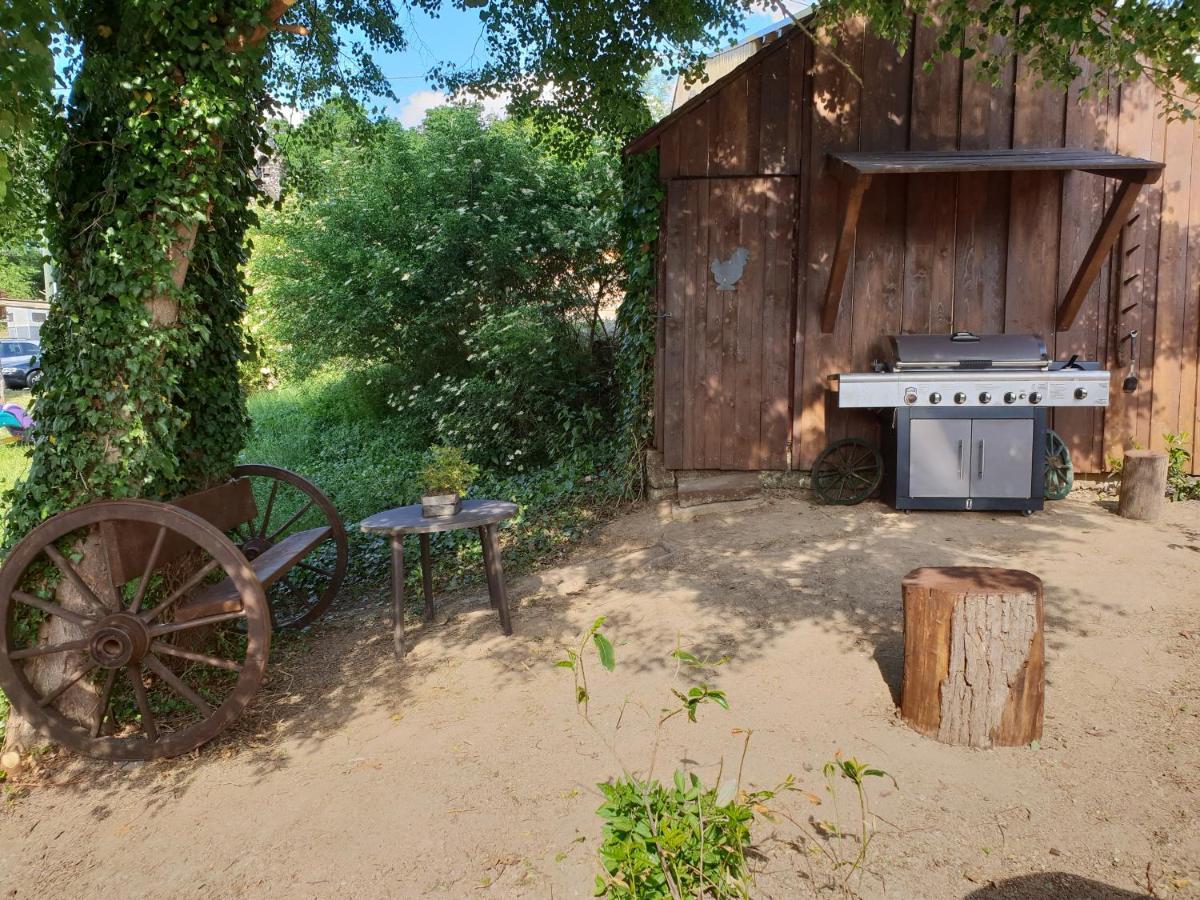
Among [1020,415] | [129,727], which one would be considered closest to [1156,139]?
[1020,415]

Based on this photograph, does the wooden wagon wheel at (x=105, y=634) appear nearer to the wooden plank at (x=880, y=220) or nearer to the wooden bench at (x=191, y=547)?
the wooden bench at (x=191, y=547)

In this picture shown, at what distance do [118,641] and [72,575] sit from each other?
1.36 feet

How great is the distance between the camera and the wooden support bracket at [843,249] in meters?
6.74

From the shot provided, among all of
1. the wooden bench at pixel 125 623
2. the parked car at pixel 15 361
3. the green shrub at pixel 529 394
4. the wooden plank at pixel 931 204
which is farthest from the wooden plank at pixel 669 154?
the parked car at pixel 15 361

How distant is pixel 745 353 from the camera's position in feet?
25.6

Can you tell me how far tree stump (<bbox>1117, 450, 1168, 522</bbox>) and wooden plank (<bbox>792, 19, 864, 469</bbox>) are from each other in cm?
223

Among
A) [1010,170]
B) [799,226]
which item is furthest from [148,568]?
[1010,170]

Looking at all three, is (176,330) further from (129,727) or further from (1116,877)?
(1116,877)

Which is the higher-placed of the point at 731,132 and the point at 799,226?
the point at 731,132

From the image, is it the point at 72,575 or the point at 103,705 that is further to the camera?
the point at 103,705

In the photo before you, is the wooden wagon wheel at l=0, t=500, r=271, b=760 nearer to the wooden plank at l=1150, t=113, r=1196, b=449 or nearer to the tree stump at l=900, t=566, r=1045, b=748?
the tree stump at l=900, t=566, r=1045, b=748

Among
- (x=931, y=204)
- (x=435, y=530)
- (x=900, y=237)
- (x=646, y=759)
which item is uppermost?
(x=931, y=204)

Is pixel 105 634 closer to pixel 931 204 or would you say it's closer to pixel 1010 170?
pixel 1010 170

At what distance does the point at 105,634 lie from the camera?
4.11 m
